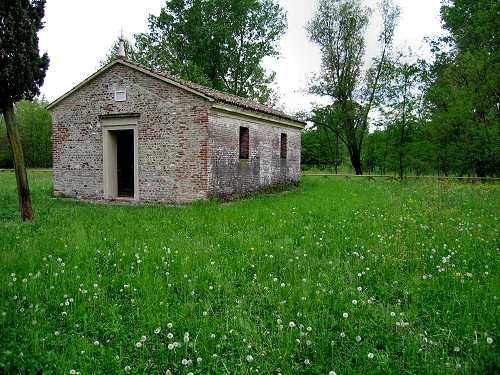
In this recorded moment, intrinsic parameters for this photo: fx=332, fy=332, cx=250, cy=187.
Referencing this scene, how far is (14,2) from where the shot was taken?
8109 mm

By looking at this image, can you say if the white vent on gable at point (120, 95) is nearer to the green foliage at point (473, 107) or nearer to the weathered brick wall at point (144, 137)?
the weathered brick wall at point (144, 137)

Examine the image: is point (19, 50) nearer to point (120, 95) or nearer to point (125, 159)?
point (120, 95)

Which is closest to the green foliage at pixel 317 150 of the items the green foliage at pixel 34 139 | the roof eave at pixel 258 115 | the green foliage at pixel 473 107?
the green foliage at pixel 473 107

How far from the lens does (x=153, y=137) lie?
12.5 meters

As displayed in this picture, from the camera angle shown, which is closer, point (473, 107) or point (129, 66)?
point (129, 66)

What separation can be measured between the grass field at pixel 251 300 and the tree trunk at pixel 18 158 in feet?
5.08

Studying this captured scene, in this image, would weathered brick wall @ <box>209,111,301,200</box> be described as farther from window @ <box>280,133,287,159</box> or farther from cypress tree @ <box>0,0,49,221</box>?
cypress tree @ <box>0,0,49,221</box>

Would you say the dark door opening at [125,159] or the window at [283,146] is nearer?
the dark door opening at [125,159]

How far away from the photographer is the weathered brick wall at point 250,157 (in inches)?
487

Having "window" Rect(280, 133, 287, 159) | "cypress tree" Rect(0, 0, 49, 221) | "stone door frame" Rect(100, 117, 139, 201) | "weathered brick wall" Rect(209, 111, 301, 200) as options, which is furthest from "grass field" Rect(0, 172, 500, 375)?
"window" Rect(280, 133, 287, 159)

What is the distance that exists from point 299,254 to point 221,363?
3025 millimetres

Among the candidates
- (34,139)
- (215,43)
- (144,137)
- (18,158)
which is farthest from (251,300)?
(34,139)

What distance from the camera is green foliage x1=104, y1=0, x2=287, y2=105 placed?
101ft

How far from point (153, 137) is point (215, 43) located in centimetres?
2194
